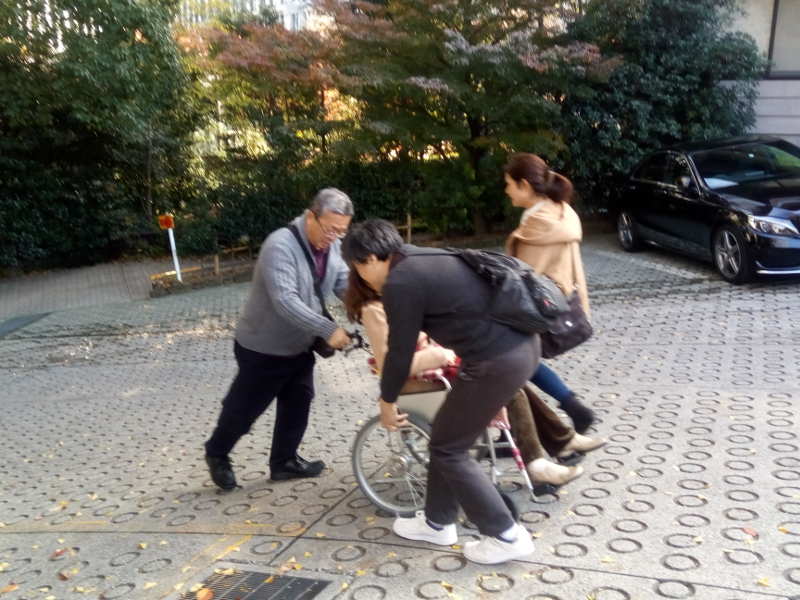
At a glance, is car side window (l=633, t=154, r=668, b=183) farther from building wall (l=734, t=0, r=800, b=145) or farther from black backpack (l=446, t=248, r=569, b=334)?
black backpack (l=446, t=248, r=569, b=334)

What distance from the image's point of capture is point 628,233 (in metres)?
11.8

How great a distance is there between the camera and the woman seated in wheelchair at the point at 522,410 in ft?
11.9

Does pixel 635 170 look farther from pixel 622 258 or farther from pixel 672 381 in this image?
pixel 672 381

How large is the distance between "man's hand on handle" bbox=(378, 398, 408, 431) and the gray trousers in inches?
8.4

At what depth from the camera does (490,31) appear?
1170 centimetres

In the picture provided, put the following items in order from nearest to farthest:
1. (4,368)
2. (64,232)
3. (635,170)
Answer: (4,368) → (635,170) → (64,232)

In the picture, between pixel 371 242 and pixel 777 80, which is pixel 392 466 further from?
pixel 777 80

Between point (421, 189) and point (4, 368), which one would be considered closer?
point (4, 368)

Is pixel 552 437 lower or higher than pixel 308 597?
higher

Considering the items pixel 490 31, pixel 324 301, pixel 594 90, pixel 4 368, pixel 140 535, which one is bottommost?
pixel 4 368

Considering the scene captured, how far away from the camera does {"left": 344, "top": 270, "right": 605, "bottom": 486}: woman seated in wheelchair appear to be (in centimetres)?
363

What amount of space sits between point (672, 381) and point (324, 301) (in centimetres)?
286

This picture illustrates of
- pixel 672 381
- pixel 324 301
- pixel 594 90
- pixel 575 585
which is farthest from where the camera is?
pixel 594 90

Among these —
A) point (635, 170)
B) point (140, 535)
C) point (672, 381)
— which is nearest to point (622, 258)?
point (635, 170)
